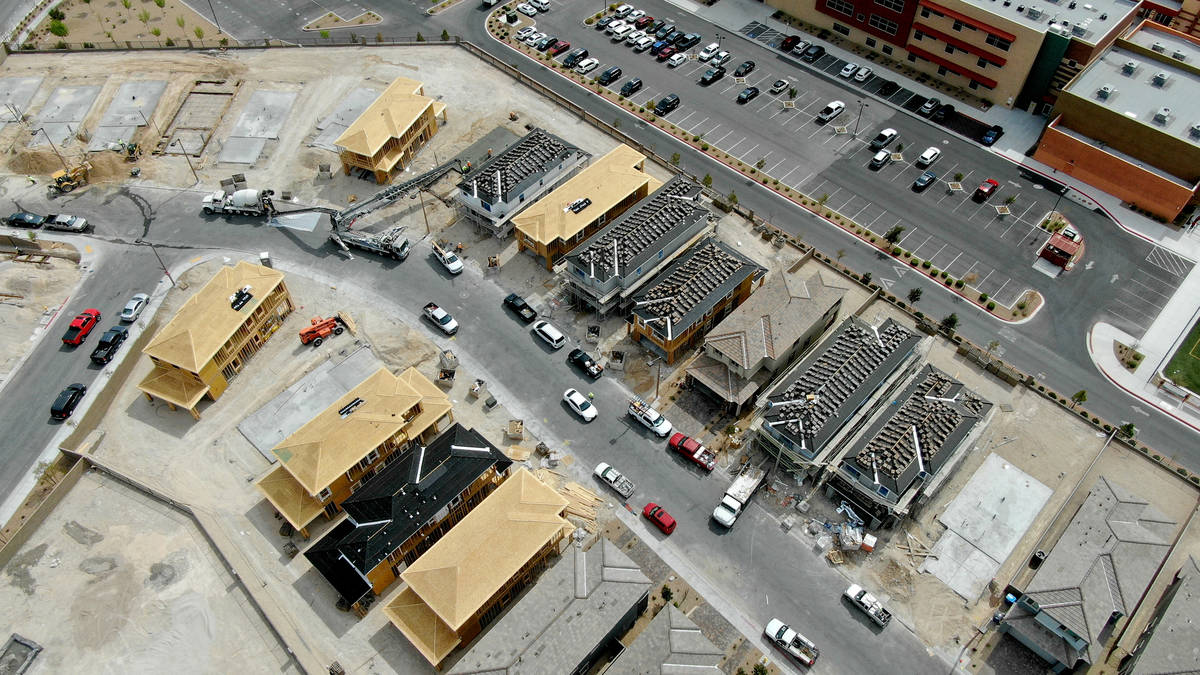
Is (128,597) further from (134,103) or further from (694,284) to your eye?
(134,103)

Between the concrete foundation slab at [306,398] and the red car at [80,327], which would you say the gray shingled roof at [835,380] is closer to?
the concrete foundation slab at [306,398]

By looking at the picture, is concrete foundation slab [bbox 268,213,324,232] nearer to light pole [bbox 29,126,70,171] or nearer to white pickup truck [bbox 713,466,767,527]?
light pole [bbox 29,126,70,171]

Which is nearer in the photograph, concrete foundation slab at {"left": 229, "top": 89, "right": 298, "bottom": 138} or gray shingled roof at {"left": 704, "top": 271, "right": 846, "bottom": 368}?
gray shingled roof at {"left": 704, "top": 271, "right": 846, "bottom": 368}

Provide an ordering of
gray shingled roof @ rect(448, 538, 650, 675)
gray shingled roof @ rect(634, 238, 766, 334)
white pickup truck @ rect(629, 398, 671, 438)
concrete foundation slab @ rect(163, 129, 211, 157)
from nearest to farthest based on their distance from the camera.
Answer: gray shingled roof @ rect(448, 538, 650, 675), white pickup truck @ rect(629, 398, 671, 438), gray shingled roof @ rect(634, 238, 766, 334), concrete foundation slab @ rect(163, 129, 211, 157)

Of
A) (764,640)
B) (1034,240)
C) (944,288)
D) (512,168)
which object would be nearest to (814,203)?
(944,288)

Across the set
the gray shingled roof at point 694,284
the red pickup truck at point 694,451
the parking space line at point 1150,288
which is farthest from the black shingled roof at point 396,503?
the parking space line at point 1150,288

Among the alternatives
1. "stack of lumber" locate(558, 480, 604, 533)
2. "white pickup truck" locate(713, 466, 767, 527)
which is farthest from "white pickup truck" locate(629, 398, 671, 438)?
"stack of lumber" locate(558, 480, 604, 533)

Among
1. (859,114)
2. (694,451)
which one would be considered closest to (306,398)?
(694,451)
